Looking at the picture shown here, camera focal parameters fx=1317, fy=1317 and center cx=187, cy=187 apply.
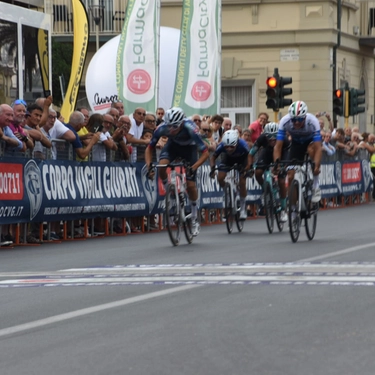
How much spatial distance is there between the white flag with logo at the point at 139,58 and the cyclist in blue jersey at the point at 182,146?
30.9 feet

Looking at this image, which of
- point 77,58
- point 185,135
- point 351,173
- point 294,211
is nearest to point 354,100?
point 351,173

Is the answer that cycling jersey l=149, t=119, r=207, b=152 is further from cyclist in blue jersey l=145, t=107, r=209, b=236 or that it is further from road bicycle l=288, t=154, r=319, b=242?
road bicycle l=288, t=154, r=319, b=242

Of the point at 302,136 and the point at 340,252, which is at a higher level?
the point at 302,136

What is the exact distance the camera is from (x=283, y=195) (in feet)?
63.8

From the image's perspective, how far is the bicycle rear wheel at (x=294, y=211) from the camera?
1653cm

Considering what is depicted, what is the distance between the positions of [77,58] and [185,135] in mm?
9150

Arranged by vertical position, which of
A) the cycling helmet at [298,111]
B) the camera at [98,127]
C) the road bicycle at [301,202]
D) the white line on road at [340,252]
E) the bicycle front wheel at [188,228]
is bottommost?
the white line on road at [340,252]

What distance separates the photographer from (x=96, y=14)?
54094 mm

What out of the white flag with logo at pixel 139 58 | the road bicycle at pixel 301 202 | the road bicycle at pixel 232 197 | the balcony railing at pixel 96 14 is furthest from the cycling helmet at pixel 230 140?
the balcony railing at pixel 96 14

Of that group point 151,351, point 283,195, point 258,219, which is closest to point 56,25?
point 258,219

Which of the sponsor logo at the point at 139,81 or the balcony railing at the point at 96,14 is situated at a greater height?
the balcony railing at the point at 96,14

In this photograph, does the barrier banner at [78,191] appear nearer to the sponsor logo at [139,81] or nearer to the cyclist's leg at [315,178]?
the sponsor logo at [139,81]

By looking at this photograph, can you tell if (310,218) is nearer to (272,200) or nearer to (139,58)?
(272,200)

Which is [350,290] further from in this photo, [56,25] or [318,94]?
[56,25]
